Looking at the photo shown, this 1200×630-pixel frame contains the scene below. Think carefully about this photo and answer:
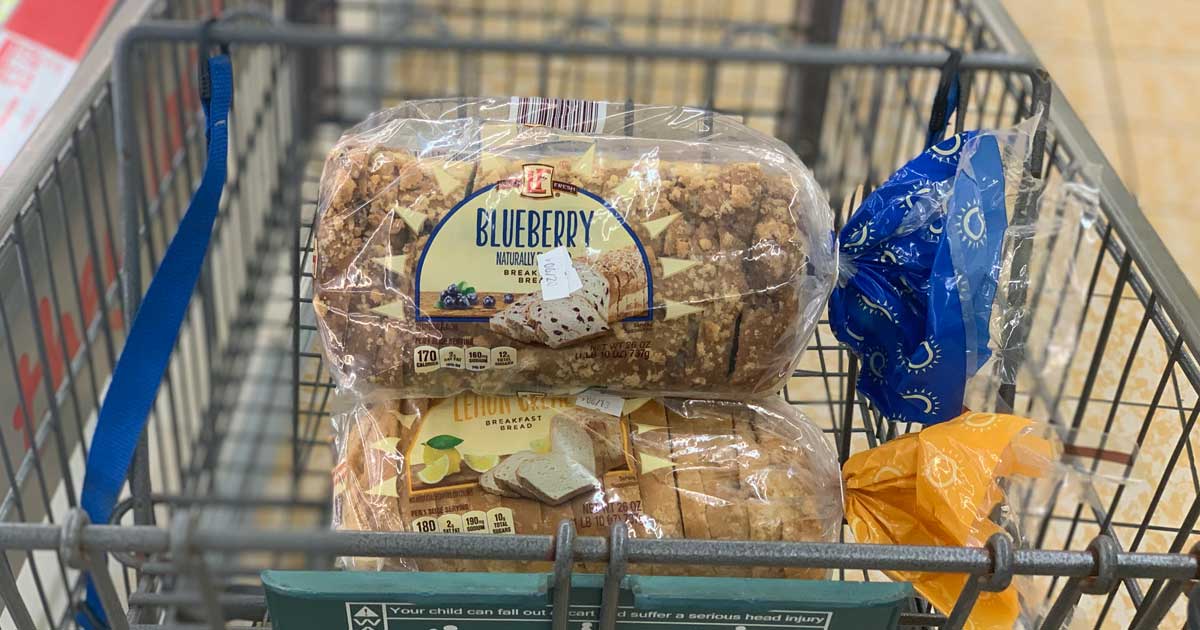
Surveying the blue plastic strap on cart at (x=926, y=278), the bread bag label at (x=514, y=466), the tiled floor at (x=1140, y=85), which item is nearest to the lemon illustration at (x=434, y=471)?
the bread bag label at (x=514, y=466)

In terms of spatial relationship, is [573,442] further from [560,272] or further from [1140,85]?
[1140,85]

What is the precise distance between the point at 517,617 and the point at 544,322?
161 millimetres

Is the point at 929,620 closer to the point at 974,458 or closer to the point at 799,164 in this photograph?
the point at 974,458

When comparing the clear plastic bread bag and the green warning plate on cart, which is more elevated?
the clear plastic bread bag

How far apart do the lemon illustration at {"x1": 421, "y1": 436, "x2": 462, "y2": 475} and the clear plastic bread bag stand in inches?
1.3

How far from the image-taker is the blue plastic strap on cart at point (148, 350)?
604 millimetres

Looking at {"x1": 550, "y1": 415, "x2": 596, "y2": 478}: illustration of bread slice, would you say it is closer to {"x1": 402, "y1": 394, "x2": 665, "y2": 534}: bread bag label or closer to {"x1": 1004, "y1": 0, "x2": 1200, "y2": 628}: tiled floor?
{"x1": 402, "y1": 394, "x2": 665, "y2": 534}: bread bag label

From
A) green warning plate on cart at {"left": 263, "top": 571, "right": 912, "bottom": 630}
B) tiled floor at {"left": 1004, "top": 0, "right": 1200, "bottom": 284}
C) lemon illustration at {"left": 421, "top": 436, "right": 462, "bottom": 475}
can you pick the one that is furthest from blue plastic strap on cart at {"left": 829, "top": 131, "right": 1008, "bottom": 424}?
tiled floor at {"left": 1004, "top": 0, "right": 1200, "bottom": 284}

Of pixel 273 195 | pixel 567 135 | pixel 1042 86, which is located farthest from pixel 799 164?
pixel 273 195

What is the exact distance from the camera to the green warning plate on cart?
1.73ft

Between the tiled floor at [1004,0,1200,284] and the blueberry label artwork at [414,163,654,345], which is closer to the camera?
the blueberry label artwork at [414,163,654,345]

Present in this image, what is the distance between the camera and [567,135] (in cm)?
67

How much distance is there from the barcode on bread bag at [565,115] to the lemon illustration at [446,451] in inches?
8.4

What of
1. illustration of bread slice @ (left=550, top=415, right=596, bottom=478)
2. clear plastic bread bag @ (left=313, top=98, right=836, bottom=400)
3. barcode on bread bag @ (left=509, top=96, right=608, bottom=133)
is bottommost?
illustration of bread slice @ (left=550, top=415, right=596, bottom=478)
